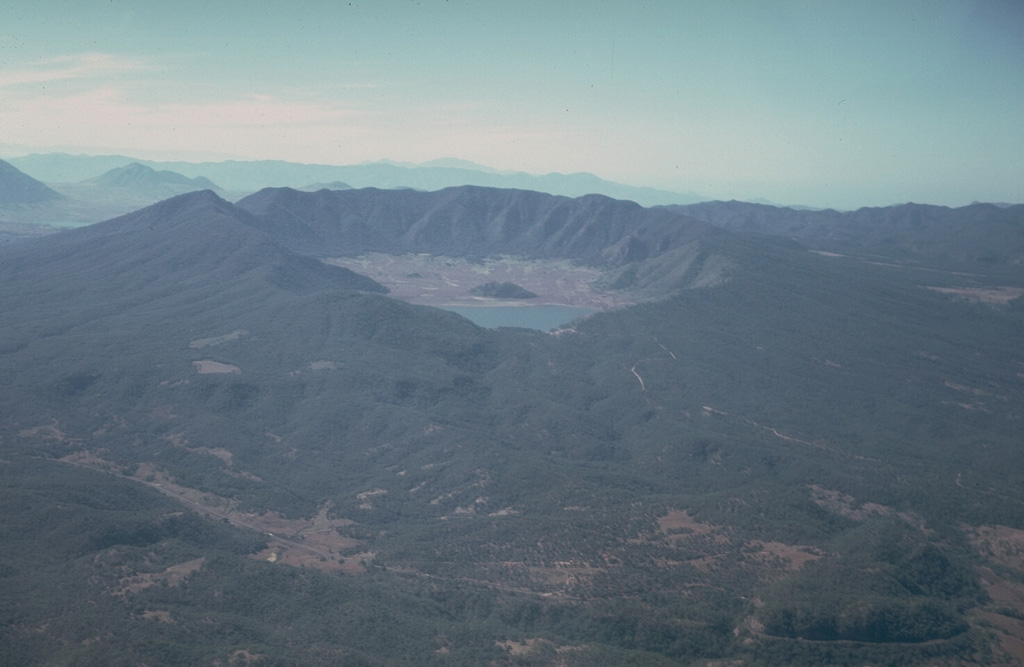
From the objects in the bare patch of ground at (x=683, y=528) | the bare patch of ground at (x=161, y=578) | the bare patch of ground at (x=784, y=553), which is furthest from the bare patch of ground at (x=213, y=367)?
the bare patch of ground at (x=784, y=553)

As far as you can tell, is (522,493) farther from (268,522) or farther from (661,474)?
(268,522)

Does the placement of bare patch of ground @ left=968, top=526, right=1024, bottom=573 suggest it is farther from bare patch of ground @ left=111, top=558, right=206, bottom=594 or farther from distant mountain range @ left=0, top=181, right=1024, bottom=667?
bare patch of ground @ left=111, top=558, right=206, bottom=594

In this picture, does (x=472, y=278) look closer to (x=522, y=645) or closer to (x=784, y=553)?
(x=784, y=553)

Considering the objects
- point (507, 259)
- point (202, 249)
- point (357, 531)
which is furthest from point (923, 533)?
point (507, 259)

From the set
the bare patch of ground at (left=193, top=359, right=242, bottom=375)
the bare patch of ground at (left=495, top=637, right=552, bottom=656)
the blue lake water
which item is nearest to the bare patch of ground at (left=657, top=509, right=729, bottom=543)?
the bare patch of ground at (left=495, top=637, right=552, bottom=656)

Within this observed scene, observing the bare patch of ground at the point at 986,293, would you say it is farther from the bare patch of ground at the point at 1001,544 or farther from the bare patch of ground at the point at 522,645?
the bare patch of ground at the point at 522,645

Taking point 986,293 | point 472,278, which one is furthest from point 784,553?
point 472,278
